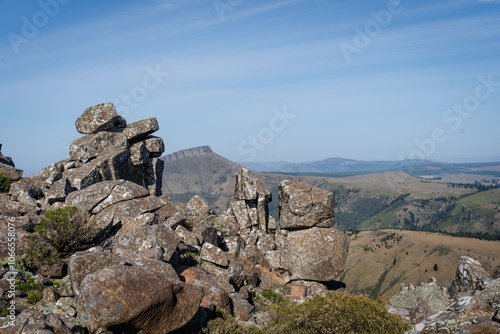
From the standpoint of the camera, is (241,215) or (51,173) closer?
(51,173)

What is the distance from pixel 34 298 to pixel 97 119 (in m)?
20.3

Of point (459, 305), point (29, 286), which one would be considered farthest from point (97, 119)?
point (459, 305)

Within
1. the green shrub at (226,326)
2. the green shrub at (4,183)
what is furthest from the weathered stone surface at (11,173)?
the green shrub at (226,326)

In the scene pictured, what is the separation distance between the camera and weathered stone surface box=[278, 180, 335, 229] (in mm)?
25531

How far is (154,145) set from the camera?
32938mm

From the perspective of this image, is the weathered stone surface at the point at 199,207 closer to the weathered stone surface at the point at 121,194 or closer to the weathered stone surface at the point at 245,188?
the weathered stone surface at the point at 245,188

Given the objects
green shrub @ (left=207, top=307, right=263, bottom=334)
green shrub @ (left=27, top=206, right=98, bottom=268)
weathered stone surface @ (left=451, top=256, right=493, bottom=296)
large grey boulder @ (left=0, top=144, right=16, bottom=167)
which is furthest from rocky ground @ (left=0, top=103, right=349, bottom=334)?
weathered stone surface @ (left=451, top=256, right=493, bottom=296)

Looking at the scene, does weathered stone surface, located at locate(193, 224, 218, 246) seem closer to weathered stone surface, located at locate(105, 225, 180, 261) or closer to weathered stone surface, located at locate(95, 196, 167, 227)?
weathered stone surface, located at locate(95, 196, 167, 227)

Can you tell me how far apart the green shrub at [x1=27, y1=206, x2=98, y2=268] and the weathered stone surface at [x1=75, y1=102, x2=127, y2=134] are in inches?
532

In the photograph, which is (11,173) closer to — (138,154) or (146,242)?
(138,154)

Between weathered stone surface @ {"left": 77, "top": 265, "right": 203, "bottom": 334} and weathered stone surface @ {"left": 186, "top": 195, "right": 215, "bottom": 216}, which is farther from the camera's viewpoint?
weathered stone surface @ {"left": 186, "top": 195, "right": 215, "bottom": 216}

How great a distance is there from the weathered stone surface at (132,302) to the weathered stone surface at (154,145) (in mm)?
22177

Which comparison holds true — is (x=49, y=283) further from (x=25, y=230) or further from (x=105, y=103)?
(x=105, y=103)

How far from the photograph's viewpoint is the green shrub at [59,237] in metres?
14.5
